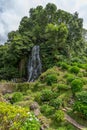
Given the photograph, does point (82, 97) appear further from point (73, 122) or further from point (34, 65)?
point (34, 65)

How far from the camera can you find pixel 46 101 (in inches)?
757

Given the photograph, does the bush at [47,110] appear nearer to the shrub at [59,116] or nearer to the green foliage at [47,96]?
the shrub at [59,116]

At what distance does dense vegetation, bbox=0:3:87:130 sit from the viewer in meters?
16.5

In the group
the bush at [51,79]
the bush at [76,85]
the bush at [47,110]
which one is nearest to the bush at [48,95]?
the bush at [47,110]

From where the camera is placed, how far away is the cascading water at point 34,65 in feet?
96.1

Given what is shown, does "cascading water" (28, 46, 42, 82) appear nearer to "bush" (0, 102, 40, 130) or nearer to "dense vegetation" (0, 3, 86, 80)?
"dense vegetation" (0, 3, 86, 80)

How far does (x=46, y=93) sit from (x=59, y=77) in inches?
163

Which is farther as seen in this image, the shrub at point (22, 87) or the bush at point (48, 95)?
the shrub at point (22, 87)

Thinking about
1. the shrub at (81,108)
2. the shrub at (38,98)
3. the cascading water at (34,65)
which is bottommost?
the shrub at (81,108)

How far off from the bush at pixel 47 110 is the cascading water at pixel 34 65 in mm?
11002

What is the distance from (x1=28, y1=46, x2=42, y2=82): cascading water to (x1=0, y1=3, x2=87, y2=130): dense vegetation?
1.59 ft

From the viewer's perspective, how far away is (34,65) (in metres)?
30.0

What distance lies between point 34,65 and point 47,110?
12.7 metres

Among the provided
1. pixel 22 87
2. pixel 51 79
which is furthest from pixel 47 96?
pixel 22 87
